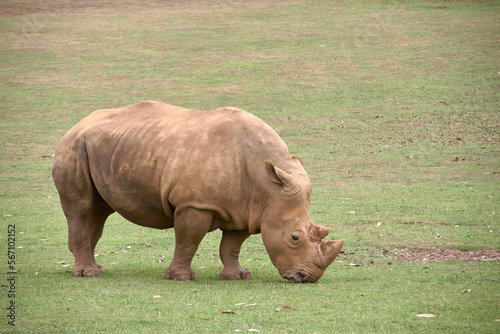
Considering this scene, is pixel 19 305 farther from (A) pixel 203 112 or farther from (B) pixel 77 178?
(A) pixel 203 112

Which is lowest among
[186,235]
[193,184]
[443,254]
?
[443,254]

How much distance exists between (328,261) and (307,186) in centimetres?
97

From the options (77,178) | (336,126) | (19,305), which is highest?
(77,178)

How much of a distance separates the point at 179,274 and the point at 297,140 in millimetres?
13910

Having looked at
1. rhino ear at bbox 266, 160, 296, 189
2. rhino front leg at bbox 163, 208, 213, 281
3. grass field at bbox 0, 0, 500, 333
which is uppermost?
rhino ear at bbox 266, 160, 296, 189

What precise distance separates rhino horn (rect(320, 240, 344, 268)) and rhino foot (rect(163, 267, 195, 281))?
173 centimetres

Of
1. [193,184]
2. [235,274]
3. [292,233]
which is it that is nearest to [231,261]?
[235,274]

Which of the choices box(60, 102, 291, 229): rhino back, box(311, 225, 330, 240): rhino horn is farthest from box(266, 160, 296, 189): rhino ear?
box(311, 225, 330, 240): rhino horn

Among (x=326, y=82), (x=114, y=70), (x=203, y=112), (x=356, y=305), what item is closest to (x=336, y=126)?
(x=326, y=82)

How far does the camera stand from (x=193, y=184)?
9.16 m

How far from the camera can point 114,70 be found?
3070 centimetres

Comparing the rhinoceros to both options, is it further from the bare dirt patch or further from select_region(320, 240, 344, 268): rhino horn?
the bare dirt patch

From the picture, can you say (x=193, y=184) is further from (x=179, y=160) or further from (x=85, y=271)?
(x=85, y=271)

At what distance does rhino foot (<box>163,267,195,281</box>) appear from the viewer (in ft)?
30.9
